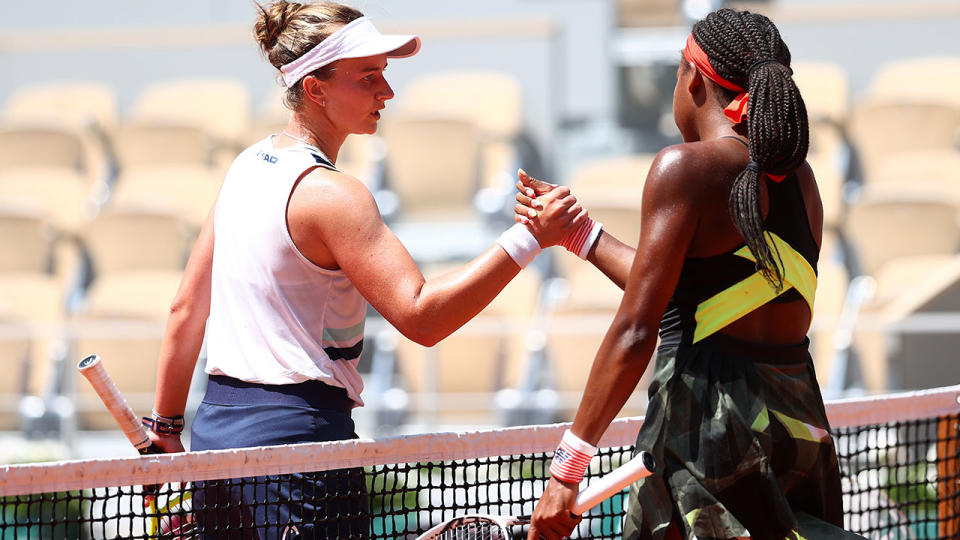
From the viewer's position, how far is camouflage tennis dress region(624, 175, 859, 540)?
231 centimetres

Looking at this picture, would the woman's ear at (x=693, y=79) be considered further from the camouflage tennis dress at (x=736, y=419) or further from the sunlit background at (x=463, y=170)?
the sunlit background at (x=463, y=170)

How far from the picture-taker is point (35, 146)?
9242 millimetres

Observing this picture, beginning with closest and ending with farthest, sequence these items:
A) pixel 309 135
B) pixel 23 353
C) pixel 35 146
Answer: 1. pixel 309 135
2. pixel 23 353
3. pixel 35 146

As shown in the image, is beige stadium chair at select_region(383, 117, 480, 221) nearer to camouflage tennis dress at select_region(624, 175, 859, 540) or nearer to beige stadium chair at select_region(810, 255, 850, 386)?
beige stadium chair at select_region(810, 255, 850, 386)

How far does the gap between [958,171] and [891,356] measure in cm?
239

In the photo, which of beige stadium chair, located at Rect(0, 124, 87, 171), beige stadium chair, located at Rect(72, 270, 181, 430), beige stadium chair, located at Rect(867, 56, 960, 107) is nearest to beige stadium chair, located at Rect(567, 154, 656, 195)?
beige stadium chair, located at Rect(867, 56, 960, 107)

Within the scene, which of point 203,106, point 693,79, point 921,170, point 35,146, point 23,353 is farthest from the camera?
point 203,106

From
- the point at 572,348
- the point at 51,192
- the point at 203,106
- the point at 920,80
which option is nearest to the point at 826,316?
the point at 572,348

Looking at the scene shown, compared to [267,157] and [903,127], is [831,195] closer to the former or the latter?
[903,127]

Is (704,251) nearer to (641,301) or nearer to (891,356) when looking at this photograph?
(641,301)

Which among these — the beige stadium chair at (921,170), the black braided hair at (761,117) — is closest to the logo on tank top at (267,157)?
the black braided hair at (761,117)

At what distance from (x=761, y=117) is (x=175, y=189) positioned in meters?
6.87

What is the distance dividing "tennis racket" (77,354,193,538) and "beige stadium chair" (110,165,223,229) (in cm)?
544

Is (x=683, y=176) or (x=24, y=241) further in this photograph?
(x=24, y=241)
